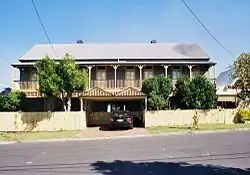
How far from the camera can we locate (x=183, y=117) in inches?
1086

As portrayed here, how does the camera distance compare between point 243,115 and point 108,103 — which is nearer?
point 243,115

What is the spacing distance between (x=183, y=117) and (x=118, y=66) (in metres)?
8.90

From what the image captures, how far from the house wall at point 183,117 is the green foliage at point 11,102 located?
1035 cm

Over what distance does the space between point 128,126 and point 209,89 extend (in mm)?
7462

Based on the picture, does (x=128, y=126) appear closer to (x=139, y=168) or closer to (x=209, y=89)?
(x=209, y=89)

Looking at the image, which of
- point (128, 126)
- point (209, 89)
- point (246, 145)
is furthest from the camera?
point (209, 89)

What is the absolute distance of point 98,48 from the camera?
122 feet

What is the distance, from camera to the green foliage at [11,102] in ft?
91.9

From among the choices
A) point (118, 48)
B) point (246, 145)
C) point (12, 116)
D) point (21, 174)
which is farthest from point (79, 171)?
point (118, 48)

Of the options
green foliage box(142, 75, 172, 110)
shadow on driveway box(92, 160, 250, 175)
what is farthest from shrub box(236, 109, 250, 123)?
shadow on driveway box(92, 160, 250, 175)

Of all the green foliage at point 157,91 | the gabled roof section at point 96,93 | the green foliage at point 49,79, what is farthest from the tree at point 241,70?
the green foliage at point 49,79

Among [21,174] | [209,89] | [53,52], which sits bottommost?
[21,174]

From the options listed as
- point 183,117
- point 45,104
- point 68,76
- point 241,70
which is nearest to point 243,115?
point 241,70

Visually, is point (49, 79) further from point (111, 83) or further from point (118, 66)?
point (118, 66)
